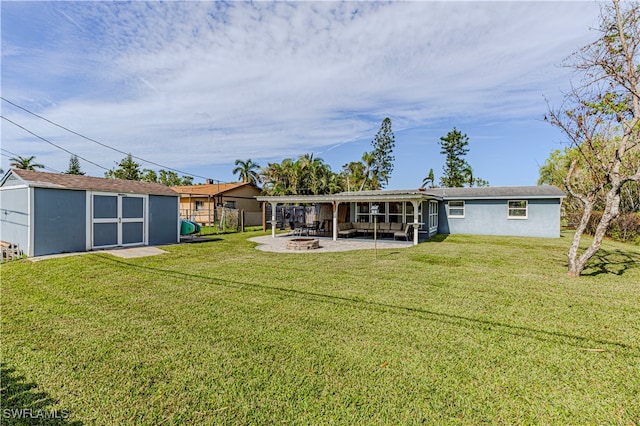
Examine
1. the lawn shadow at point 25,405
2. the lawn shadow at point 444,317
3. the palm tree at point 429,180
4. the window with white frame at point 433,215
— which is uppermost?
the palm tree at point 429,180

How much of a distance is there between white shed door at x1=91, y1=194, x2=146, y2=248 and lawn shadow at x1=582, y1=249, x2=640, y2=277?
14.7 m

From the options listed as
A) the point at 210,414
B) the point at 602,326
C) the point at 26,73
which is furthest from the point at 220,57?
the point at 602,326

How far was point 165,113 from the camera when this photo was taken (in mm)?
19766

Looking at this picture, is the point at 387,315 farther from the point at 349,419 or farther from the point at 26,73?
the point at 26,73

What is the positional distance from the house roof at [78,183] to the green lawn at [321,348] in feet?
12.5

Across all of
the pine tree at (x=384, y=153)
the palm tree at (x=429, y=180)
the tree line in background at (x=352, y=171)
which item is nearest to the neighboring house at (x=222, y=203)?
the tree line in background at (x=352, y=171)

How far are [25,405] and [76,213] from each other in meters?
9.65

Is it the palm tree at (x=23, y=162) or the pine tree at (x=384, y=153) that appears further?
the pine tree at (x=384, y=153)

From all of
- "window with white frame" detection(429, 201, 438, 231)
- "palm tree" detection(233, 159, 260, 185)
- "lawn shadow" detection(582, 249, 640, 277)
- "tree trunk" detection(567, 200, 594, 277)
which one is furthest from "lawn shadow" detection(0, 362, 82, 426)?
"palm tree" detection(233, 159, 260, 185)

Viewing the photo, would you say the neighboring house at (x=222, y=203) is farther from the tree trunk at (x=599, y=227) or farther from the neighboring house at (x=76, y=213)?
the tree trunk at (x=599, y=227)

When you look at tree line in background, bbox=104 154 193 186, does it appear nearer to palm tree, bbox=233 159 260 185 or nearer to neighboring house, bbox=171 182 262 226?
palm tree, bbox=233 159 260 185

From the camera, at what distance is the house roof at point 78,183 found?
31.4 feet

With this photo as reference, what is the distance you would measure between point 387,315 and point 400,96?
2030 cm

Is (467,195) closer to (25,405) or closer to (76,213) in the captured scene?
(76,213)
